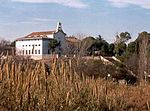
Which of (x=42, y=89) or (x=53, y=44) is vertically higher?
(x=42, y=89)

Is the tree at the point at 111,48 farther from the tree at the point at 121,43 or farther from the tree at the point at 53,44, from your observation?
the tree at the point at 53,44

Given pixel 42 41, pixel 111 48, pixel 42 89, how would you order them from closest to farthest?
pixel 42 89 < pixel 111 48 < pixel 42 41

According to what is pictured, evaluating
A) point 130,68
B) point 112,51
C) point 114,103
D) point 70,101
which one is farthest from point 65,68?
point 112,51

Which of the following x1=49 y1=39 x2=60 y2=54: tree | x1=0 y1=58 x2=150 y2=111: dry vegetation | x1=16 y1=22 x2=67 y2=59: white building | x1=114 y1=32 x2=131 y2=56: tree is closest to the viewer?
x1=0 y1=58 x2=150 y2=111: dry vegetation

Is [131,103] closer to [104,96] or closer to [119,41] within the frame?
[104,96]

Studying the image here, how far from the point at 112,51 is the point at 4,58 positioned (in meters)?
60.6

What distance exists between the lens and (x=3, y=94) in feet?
19.7

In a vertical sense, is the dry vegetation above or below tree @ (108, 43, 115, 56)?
above

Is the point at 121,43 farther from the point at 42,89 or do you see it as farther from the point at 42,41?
the point at 42,89

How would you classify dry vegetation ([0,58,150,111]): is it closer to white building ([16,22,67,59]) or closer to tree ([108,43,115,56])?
tree ([108,43,115,56])

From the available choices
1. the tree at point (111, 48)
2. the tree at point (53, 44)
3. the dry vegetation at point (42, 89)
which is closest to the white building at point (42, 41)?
the tree at point (53, 44)

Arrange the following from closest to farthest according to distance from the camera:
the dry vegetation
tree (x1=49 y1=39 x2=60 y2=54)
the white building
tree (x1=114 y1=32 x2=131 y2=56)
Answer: the dry vegetation
tree (x1=114 y1=32 x2=131 y2=56)
tree (x1=49 y1=39 x2=60 y2=54)
the white building

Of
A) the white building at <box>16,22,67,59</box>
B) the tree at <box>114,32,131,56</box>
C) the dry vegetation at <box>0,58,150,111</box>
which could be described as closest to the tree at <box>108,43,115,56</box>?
the tree at <box>114,32,131,56</box>

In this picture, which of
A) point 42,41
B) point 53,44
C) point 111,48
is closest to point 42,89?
point 111,48
